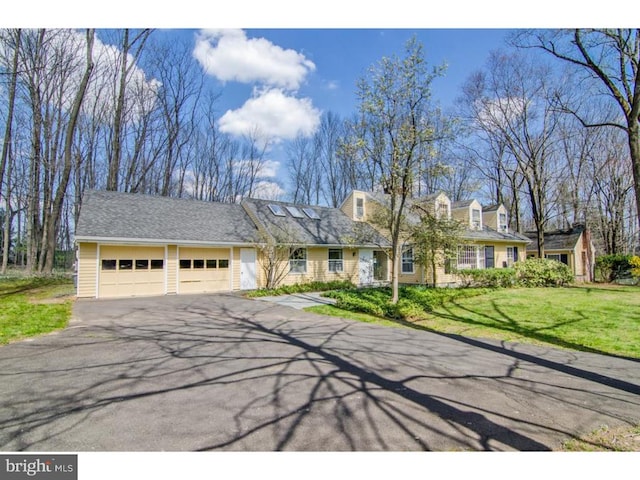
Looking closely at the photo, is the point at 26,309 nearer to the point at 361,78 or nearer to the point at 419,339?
the point at 419,339

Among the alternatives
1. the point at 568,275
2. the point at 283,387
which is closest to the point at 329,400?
the point at 283,387

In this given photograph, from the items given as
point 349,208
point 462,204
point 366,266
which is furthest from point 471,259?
point 349,208

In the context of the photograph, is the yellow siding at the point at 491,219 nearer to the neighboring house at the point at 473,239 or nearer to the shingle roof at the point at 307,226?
the neighboring house at the point at 473,239

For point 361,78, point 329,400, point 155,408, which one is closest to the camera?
point 155,408

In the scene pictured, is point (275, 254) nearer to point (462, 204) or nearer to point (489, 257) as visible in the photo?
point (462, 204)

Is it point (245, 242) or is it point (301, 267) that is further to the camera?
point (301, 267)

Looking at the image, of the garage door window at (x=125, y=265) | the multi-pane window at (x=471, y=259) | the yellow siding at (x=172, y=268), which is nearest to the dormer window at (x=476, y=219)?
the multi-pane window at (x=471, y=259)

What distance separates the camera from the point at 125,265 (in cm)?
1398

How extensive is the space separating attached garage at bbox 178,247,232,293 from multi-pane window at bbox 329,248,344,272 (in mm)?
5518

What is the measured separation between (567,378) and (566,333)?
13.1ft

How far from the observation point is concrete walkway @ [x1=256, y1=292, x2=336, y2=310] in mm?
12219

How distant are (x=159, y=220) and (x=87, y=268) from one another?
11.7 ft

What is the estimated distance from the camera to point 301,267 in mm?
18031

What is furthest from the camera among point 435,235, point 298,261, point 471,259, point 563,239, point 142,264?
point 563,239
